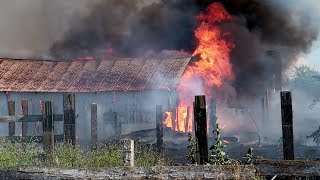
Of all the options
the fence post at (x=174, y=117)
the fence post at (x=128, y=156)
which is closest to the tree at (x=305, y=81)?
the fence post at (x=174, y=117)

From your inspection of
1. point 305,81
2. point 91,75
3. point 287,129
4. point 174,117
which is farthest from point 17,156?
point 305,81

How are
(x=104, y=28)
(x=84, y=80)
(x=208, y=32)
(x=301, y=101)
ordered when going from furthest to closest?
(x=301, y=101), (x=104, y=28), (x=208, y=32), (x=84, y=80)

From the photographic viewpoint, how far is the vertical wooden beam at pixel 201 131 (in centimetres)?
852

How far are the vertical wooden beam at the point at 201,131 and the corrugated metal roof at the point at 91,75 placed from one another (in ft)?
58.7

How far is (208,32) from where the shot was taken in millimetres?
34031

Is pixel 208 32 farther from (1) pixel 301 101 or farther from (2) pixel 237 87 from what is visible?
(1) pixel 301 101

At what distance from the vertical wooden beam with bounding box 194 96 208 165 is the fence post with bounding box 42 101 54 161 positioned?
14.6 ft

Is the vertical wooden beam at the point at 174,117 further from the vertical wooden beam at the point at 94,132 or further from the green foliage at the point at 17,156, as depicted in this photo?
the green foliage at the point at 17,156

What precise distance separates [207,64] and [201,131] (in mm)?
22283

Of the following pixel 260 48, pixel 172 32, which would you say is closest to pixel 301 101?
pixel 260 48

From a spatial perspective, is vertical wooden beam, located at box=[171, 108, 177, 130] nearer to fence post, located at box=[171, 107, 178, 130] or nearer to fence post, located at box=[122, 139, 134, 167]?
fence post, located at box=[171, 107, 178, 130]

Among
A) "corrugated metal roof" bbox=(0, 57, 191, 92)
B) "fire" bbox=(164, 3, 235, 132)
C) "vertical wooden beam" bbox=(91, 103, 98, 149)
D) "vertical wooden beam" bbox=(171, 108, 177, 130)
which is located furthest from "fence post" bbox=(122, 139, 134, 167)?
"corrugated metal roof" bbox=(0, 57, 191, 92)

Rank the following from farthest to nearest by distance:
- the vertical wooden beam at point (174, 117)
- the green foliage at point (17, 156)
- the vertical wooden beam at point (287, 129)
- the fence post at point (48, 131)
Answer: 1. the vertical wooden beam at point (174, 117)
2. the fence post at point (48, 131)
3. the green foliage at point (17, 156)
4. the vertical wooden beam at point (287, 129)

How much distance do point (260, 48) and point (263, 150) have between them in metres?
21.2
